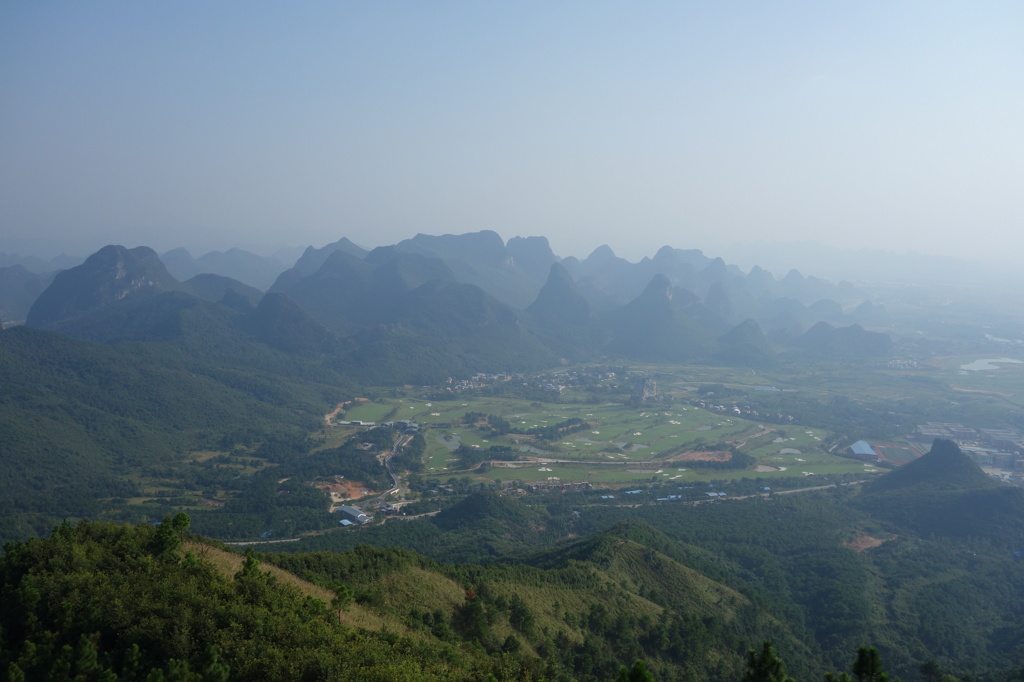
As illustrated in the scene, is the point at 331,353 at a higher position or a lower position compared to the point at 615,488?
higher

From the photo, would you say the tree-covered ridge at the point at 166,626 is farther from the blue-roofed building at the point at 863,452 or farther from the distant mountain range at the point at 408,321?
the distant mountain range at the point at 408,321

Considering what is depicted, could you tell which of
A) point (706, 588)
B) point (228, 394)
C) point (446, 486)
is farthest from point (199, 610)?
point (228, 394)

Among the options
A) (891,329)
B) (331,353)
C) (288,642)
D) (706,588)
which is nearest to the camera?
(288,642)

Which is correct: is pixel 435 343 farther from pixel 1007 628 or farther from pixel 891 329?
pixel 891 329

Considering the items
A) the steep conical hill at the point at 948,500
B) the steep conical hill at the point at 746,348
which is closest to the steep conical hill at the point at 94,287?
the steep conical hill at the point at 746,348

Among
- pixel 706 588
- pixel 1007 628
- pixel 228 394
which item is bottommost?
pixel 1007 628

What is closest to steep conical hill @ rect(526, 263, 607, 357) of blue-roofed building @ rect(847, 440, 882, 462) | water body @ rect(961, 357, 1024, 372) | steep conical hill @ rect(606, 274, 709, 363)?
steep conical hill @ rect(606, 274, 709, 363)
